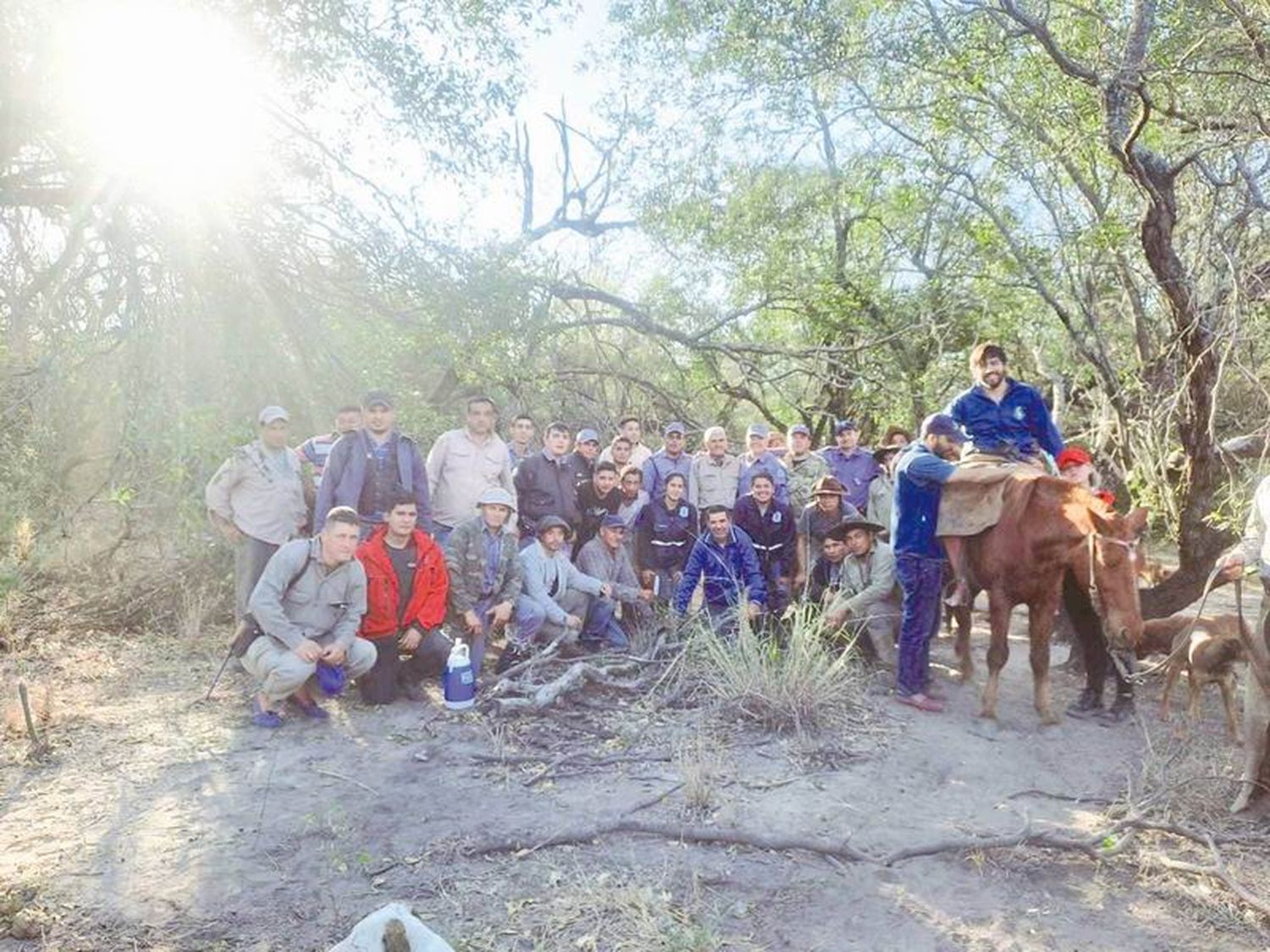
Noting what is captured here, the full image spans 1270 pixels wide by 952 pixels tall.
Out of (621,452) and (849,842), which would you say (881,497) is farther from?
(849,842)

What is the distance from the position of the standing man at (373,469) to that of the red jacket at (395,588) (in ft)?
0.97

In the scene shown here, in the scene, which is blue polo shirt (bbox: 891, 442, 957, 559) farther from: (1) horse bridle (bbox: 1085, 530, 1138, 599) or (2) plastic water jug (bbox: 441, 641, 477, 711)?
(2) plastic water jug (bbox: 441, 641, 477, 711)

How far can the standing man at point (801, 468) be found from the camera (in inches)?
312

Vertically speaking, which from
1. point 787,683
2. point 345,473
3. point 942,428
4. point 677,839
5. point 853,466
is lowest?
point 677,839

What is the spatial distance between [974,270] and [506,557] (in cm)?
721

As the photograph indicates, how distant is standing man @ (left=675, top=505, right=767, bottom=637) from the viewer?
22.1 feet

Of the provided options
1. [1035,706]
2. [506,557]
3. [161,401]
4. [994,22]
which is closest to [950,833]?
[1035,706]

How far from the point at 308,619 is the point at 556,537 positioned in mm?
1864

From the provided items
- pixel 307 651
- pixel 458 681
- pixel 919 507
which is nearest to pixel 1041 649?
pixel 919 507

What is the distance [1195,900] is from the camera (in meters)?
3.72

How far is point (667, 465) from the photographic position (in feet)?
25.8

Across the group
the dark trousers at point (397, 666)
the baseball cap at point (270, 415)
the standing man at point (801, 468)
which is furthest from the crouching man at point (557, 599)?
the baseball cap at point (270, 415)

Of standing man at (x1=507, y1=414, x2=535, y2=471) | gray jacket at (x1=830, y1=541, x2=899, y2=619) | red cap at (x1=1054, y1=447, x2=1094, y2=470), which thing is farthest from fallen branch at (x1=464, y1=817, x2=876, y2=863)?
standing man at (x1=507, y1=414, x2=535, y2=471)

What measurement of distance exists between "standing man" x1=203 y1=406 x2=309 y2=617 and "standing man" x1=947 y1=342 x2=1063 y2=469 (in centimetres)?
454
